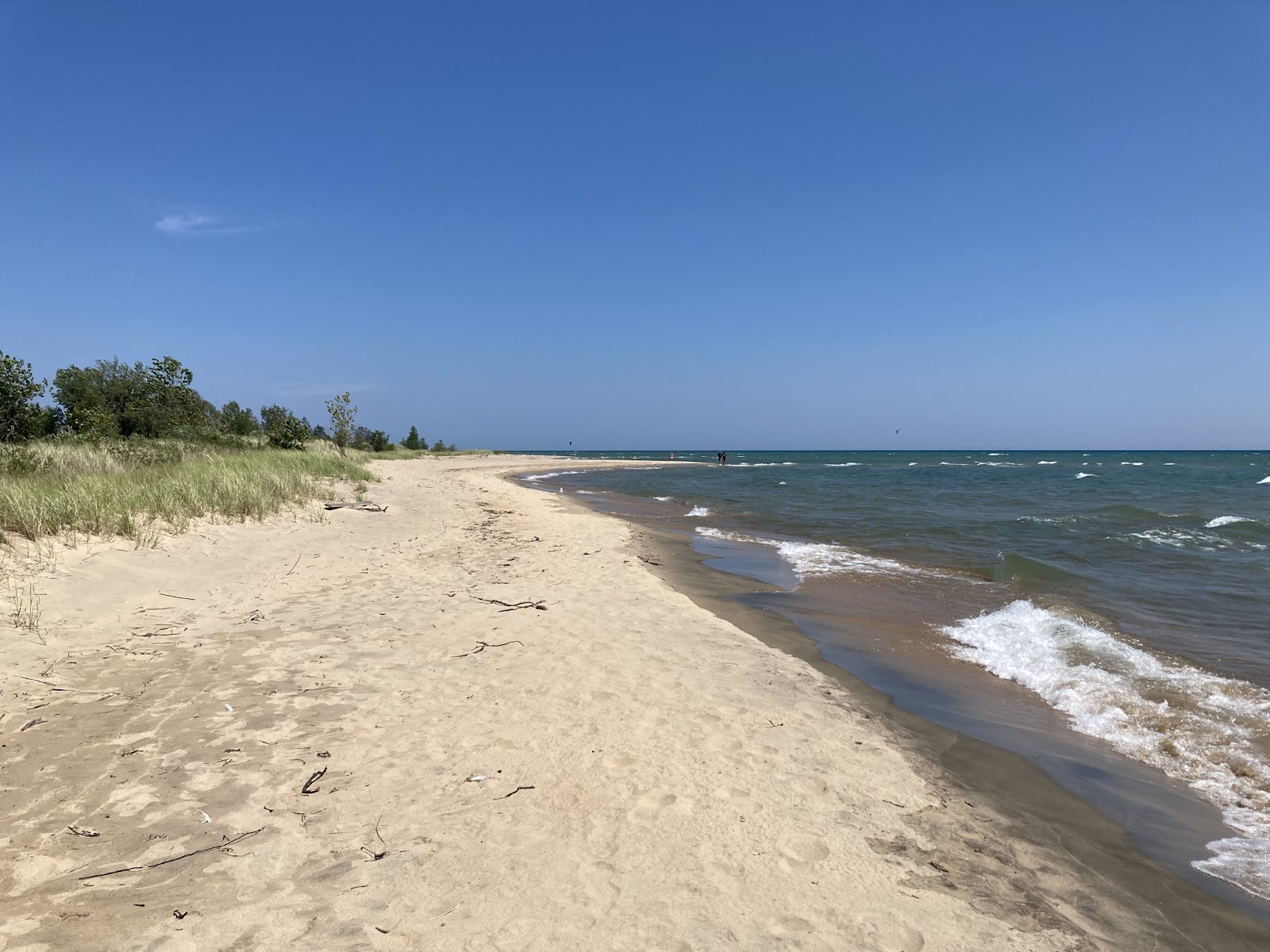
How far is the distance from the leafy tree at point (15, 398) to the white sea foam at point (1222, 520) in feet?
105

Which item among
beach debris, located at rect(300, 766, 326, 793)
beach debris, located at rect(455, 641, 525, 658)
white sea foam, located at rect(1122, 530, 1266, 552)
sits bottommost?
white sea foam, located at rect(1122, 530, 1266, 552)

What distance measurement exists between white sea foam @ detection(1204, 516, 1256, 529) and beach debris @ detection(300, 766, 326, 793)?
22593mm

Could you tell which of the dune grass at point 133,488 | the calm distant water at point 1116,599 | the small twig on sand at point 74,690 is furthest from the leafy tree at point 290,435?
the small twig on sand at point 74,690

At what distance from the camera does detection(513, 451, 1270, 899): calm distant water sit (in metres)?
4.78

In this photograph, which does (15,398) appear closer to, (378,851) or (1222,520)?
(378,851)

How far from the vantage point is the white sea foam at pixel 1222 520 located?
17234mm

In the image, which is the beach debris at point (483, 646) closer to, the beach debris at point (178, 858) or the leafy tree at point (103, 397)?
the beach debris at point (178, 858)

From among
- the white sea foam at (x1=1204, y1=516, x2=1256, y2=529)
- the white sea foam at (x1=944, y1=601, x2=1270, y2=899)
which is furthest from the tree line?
the white sea foam at (x1=1204, y1=516, x2=1256, y2=529)

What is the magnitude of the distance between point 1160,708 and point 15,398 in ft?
75.3

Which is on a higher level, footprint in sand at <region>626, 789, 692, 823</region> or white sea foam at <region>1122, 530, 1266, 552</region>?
footprint in sand at <region>626, 789, 692, 823</region>

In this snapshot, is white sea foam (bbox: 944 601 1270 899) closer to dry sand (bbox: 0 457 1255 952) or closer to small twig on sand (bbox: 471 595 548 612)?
dry sand (bbox: 0 457 1255 952)

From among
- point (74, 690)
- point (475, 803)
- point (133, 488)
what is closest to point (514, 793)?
point (475, 803)

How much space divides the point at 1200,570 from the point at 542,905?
47.8ft

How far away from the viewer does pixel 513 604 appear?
7.80 metres
